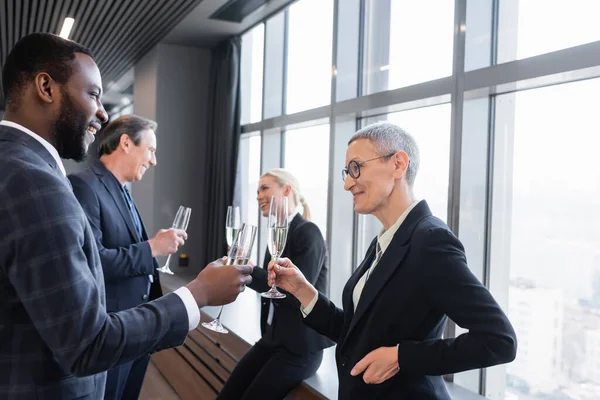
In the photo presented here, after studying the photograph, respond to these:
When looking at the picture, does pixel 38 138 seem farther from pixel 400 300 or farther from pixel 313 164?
pixel 313 164

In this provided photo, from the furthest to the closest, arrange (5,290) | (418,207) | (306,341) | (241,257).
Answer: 1. (306,341)
2. (418,207)
3. (241,257)
4. (5,290)

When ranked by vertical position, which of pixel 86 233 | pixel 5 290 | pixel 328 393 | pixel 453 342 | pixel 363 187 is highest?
pixel 363 187

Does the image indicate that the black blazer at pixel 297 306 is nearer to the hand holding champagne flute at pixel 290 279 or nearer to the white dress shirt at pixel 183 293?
the hand holding champagne flute at pixel 290 279

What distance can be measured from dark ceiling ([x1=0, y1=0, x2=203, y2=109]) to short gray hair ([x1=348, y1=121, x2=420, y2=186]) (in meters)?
4.10

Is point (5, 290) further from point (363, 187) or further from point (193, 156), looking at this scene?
point (193, 156)

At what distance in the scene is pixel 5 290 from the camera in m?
1.12

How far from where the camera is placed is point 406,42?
12.6 ft

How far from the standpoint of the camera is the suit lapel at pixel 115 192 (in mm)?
2619

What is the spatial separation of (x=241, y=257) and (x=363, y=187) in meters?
0.49

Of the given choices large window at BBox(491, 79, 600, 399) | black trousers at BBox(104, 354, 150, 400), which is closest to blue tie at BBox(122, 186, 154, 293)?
black trousers at BBox(104, 354, 150, 400)

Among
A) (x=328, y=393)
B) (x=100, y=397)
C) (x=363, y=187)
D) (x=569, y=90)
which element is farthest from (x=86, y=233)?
(x=569, y=90)

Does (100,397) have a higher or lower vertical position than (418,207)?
lower

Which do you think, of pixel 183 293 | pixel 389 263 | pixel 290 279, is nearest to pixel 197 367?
pixel 290 279

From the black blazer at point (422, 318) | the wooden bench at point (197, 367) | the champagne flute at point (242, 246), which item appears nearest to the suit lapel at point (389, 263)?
the black blazer at point (422, 318)
